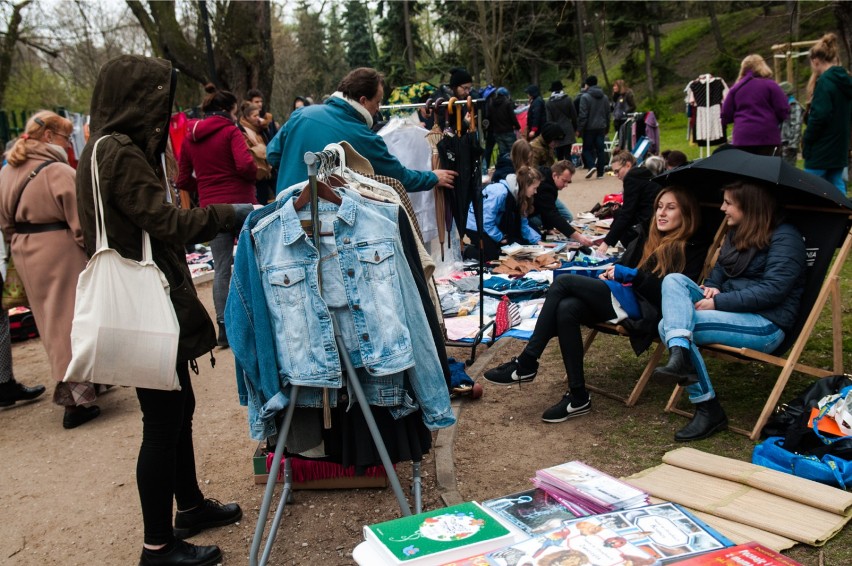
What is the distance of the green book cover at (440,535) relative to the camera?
198cm

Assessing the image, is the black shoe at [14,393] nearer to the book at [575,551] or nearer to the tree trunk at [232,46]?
the book at [575,551]

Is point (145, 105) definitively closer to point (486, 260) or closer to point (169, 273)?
point (169, 273)

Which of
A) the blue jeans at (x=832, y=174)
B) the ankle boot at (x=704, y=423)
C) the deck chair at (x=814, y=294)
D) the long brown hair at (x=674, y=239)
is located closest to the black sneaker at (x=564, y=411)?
the ankle boot at (x=704, y=423)

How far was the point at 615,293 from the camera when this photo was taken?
4270 millimetres

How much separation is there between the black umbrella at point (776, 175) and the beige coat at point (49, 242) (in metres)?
3.80

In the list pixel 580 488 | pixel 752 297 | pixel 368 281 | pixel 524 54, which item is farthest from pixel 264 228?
pixel 524 54

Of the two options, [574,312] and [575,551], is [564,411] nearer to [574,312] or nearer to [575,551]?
[574,312]

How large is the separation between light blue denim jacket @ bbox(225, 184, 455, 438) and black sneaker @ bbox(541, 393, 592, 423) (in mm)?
1698

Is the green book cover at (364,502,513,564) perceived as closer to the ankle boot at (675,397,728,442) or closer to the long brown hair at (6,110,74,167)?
the ankle boot at (675,397,728,442)

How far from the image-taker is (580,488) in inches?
96.3

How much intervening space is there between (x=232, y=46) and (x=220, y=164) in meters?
9.71

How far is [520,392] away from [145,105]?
9.73 feet

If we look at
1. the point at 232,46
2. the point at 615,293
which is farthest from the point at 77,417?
the point at 232,46

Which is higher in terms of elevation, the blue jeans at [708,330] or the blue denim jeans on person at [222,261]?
the blue denim jeans on person at [222,261]
